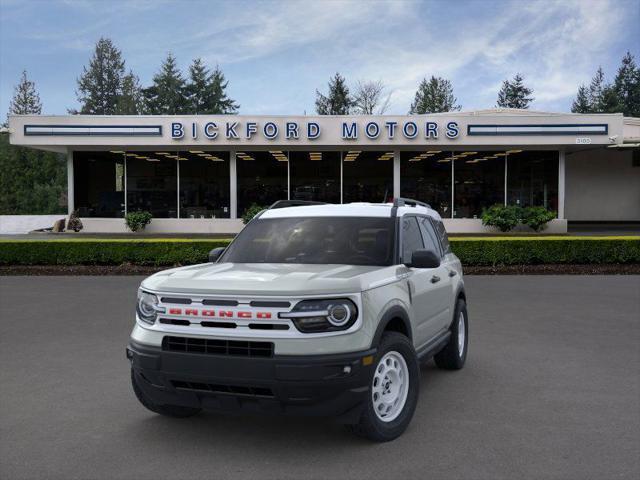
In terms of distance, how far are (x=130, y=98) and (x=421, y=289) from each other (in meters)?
79.3

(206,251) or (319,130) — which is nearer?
(206,251)

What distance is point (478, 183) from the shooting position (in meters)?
28.4

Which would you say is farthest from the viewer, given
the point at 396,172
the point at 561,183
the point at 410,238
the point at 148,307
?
the point at 396,172

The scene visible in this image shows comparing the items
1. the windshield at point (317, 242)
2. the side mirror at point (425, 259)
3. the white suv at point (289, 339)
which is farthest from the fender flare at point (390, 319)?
the windshield at point (317, 242)

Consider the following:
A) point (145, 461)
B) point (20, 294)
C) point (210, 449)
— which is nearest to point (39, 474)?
point (145, 461)

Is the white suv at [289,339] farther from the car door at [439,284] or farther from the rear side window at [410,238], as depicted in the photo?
the car door at [439,284]

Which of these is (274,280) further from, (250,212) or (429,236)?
(250,212)

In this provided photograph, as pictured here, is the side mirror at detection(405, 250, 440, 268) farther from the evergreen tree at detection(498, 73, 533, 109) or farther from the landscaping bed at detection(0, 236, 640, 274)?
the evergreen tree at detection(498, 73, 533, 109)

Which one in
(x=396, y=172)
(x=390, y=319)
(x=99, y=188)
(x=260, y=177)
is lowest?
(x=390, y=319)

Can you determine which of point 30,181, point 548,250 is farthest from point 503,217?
point 30,181

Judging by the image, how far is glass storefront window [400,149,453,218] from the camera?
28.2m

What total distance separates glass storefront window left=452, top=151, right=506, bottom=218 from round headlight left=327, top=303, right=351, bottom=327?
2496cm

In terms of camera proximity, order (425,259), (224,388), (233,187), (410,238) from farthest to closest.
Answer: (233,187)
(410,238)
(425,259)
(224,388)

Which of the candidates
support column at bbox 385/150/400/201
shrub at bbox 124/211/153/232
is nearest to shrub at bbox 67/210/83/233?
shrub at bbox 124/211/153/232
